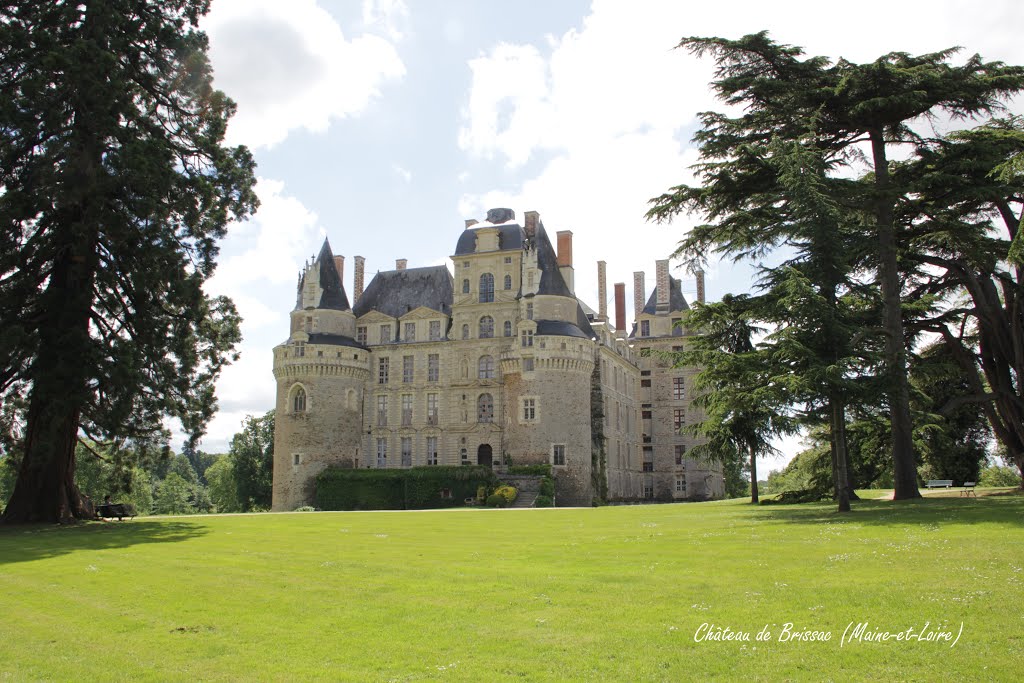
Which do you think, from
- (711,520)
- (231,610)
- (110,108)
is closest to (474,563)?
(231,610)

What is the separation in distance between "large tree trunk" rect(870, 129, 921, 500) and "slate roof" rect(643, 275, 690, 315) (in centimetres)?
3281

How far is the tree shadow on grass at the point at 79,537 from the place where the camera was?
648 inches

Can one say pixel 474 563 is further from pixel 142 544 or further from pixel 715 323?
pixel 715 323

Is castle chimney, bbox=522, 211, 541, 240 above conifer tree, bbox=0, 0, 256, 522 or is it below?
above

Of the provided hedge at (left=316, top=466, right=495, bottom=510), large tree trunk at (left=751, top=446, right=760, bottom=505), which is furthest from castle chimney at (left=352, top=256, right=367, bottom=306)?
large tree trunk at (left=751, top=446, right=760, bottom=505)

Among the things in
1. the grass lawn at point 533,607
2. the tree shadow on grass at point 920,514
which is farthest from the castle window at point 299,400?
the grass lawn at point 533,607

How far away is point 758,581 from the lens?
10.6 m

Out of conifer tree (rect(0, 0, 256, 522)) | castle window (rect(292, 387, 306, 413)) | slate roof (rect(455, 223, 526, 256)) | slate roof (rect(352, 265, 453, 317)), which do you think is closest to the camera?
conifer tree (rect(0, 0, 256, 522))

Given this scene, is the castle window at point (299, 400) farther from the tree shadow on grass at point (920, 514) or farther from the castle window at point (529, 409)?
the tree shadow on grass at point (920, 514)

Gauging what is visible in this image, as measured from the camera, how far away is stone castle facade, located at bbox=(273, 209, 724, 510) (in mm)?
45625

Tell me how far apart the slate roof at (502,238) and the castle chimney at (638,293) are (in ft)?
44.1

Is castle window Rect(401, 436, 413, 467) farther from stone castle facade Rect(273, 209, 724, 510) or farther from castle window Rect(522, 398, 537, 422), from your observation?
castle window Rect(522, 398, 537, 422)

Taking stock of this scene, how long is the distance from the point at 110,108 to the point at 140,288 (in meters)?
4.87

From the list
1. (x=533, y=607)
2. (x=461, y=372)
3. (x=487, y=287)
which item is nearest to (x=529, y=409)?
(x=461, y=372)
